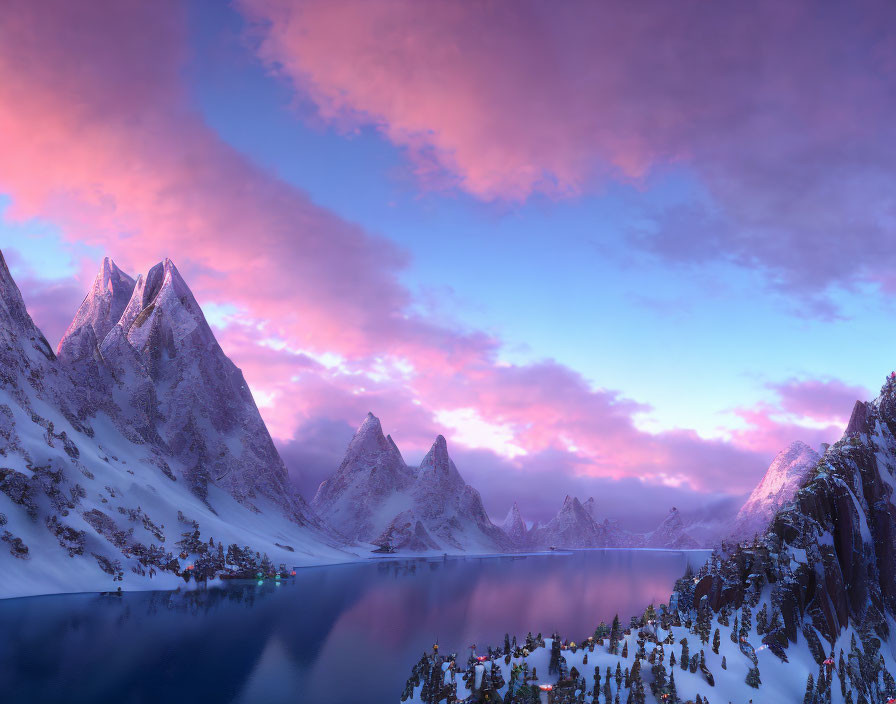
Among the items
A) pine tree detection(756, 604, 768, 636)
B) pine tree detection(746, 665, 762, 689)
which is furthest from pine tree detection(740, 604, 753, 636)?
pine tree detection(746, 665, 762, 689)

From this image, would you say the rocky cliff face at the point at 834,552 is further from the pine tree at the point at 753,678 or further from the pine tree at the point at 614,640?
the pine tree at the point at 614,640

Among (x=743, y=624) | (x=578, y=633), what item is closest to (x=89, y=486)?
(x=578, y=633)

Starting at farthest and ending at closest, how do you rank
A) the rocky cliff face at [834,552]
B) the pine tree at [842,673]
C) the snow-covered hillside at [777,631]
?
the rocky cliff face at [834,552] → the pine tree at [842,673] → the snow-covered hillside at [777,631]

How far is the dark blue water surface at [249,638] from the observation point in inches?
2170

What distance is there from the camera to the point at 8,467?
116250 mm

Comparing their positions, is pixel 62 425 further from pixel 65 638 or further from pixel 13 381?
pixel 65 638

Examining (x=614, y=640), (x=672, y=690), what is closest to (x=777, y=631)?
(x=614, y=640)

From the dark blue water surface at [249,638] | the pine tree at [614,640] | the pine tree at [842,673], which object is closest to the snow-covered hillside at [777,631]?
the pine tree at [842,673]

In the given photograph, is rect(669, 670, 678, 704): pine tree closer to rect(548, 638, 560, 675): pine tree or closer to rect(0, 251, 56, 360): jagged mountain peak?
rect(548, 638, 560, 675): pine tree

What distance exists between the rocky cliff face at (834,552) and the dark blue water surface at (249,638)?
33039 mm

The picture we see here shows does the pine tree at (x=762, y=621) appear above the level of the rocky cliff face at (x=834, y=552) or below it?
below

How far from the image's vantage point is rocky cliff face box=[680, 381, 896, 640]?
6259 cm

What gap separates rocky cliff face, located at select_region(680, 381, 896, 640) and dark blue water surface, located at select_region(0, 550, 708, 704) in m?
33.0

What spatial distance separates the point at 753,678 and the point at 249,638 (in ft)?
199
